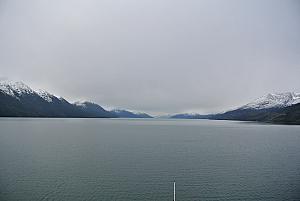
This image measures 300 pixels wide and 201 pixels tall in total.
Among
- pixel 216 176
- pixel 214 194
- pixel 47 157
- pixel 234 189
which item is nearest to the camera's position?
pixel 214 194

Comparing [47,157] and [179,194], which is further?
[47,157]

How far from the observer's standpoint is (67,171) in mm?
54562

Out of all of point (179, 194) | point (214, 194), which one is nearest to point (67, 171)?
point (179, 194)

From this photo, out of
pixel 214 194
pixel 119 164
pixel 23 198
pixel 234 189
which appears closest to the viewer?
pixel 23 198

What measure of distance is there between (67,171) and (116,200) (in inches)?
794

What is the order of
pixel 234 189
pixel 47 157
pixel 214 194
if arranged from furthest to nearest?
1. pixel 47 157
2. pixel 234 189
3. pixel 214 194

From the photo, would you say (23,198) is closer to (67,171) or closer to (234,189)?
(67,171)

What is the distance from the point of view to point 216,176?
52.0 meters

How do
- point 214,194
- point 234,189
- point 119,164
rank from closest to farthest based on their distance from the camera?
point 214,194, point 234,189, point 119,164

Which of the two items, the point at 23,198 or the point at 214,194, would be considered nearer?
the point at 23,198

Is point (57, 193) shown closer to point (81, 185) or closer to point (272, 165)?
point (81, 185)

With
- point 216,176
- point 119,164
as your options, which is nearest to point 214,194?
point 216,176

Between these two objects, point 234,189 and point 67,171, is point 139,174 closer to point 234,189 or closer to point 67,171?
point 67,171

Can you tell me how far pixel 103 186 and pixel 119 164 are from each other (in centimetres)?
1746
